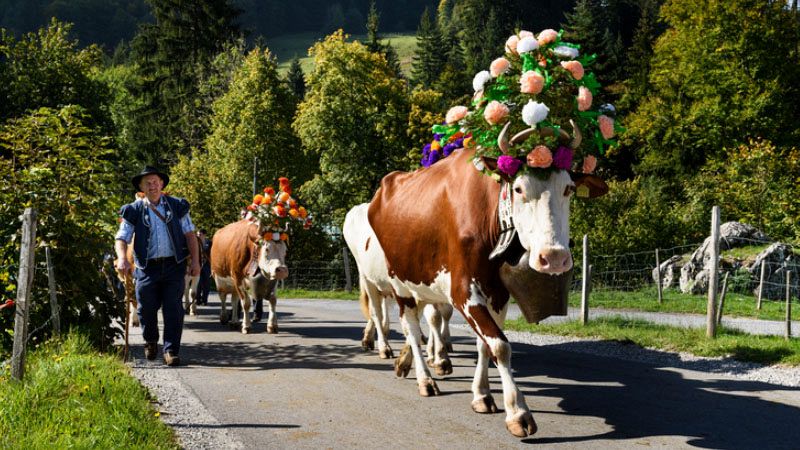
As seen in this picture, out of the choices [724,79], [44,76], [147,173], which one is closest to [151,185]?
[147,173]

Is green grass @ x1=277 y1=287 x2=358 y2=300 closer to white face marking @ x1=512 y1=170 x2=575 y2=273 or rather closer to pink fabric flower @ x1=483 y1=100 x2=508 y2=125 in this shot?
pink fabric flower @ x1=483 y1=100 x2=508 y2=125

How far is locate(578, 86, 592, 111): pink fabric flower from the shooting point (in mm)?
5605

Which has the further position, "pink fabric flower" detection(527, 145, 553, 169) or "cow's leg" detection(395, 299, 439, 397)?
"cow's leg" detection(395, 299, 439, 397)

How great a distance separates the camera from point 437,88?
58.8 m

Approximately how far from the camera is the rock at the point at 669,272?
22.2 metres

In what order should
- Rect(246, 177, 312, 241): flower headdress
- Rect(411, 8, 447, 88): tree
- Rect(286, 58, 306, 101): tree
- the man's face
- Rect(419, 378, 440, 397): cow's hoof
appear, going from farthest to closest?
1. Rect(286, 58, 306, 101): tree
2. Rect(411, 8, 447, 88): tree
3. Rect(246, 177, 312, 241): flower headdress
4. the man's face
5. Rect(419, 378, 440, 397): cow's hoof

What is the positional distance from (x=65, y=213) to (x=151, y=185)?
117cm

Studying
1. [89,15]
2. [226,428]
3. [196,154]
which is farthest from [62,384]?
[89,15]

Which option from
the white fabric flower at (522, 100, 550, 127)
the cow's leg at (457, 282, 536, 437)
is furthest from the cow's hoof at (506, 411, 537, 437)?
the white fabric flower at (522, 100, 550, 127)

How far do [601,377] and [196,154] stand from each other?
119 ft

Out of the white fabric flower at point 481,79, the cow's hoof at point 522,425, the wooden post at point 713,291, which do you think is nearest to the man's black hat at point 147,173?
the white fabric flower at point 481,79

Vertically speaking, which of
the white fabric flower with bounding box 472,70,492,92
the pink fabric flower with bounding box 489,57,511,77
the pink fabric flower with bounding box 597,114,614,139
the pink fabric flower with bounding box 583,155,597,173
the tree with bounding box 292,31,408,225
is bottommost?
the pink fabric flower with bounding box 583,155,597,173

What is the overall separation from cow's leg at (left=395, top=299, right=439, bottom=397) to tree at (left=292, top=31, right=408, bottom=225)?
28757 millimetres

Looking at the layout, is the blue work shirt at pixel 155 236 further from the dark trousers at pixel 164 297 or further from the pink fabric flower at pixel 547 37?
the pink fabric flower at pixel 547 37
